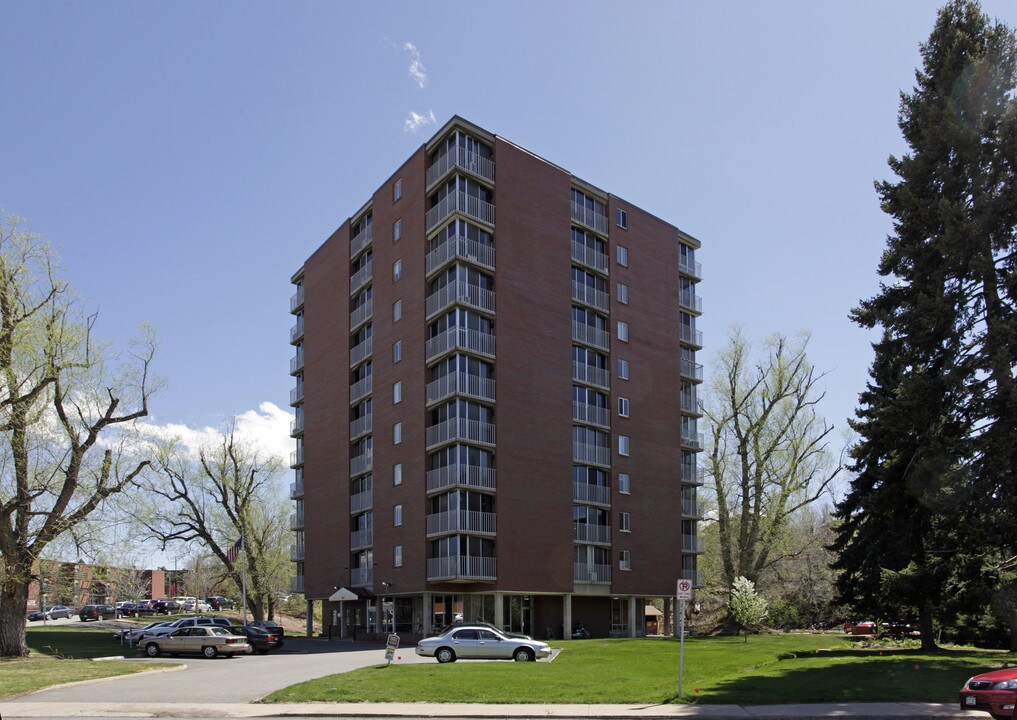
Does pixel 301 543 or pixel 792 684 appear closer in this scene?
pixel 792 684

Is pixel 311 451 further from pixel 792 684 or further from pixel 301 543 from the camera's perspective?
pixel 792 684

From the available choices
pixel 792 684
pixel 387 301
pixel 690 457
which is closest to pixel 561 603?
pixel 690 457

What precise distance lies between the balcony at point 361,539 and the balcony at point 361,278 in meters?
16.1

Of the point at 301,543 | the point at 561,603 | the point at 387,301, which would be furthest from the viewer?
the point at 301,543

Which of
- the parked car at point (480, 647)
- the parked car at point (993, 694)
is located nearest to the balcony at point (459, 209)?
the parked car at point (480, 647)

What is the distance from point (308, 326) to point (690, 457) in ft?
99.2

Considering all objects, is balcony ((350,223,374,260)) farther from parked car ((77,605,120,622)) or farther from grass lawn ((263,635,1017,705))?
parked car ((77,605,120,622))

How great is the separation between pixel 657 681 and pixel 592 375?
31.6 metres

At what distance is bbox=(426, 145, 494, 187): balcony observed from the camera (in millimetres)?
48906

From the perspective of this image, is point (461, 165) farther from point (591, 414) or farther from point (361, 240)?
point (591, 414)

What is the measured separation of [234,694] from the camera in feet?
74.6

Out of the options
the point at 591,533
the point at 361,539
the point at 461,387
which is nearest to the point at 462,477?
the point at 461,387

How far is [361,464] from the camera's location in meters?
55.9

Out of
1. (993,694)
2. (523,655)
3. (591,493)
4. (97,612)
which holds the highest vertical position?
(591,493)
